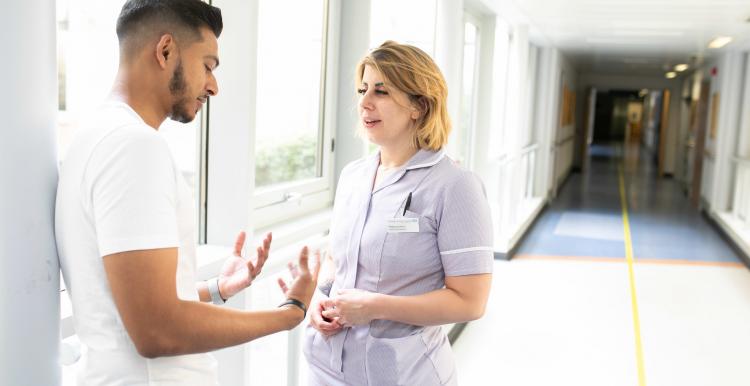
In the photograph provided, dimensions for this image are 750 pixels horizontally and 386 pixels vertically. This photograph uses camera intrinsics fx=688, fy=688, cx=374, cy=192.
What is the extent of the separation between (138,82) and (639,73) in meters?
18.5

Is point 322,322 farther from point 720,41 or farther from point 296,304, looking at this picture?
point 720,41

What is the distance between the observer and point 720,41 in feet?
31.3

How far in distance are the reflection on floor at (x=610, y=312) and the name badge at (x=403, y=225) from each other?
2773 millimetres

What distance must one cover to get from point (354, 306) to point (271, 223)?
139 cm

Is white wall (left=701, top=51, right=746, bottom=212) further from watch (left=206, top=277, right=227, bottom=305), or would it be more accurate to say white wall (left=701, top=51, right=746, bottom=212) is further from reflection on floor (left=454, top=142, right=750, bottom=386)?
watch (left=206, top=277, right=227, bottom=305)

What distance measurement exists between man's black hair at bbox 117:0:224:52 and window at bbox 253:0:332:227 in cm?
167

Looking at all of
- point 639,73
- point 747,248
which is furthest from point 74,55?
point 639,73

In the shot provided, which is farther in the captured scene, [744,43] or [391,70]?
[744,43]

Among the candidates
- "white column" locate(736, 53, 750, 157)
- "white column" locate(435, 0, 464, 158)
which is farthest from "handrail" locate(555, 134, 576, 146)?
"white column" locate(435, 0, 464, 158)

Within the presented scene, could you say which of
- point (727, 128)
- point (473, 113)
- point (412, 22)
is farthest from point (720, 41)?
point (412, 22)

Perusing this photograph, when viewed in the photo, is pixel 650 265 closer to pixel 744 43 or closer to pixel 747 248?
pixel 747 248

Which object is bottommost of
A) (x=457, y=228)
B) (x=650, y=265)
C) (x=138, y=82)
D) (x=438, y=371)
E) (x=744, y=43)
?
(x=650, y=265)

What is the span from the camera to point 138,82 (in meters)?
1.27

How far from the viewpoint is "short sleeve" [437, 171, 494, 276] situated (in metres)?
1.80
